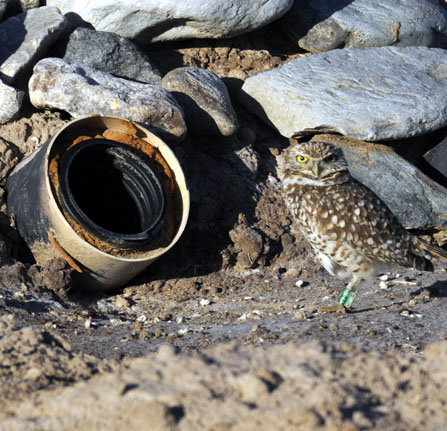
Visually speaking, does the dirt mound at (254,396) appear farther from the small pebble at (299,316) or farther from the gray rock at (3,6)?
the gray rock at (3,6)

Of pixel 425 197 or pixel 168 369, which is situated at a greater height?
pixel 168 369

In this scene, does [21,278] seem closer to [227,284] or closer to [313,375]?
[227,284]

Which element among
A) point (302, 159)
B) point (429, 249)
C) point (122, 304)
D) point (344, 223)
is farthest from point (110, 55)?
point (429, 249)

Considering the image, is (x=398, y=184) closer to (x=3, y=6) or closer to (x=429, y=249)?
(x=429, y=249)

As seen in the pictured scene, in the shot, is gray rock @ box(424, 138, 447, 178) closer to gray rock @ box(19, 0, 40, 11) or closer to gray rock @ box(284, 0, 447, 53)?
gray rock @ box(284, 0, 447, 53)

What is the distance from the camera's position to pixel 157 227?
5.65m

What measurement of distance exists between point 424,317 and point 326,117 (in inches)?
110

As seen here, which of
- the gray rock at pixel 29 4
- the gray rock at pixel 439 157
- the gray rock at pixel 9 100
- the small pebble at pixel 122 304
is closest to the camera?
the small pebble at pixel 122 304

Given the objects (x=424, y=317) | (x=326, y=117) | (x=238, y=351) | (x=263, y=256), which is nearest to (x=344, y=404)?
(x=238, y=351)

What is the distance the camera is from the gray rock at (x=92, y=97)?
6.18 metres

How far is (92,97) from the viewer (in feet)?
20.3

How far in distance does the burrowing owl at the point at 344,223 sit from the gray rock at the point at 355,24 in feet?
10.6

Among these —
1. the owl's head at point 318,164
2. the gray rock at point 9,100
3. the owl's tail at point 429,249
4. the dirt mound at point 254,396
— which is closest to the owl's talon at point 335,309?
the owl's tail at point 429,249

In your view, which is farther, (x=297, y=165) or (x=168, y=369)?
(x=297, y=165)
